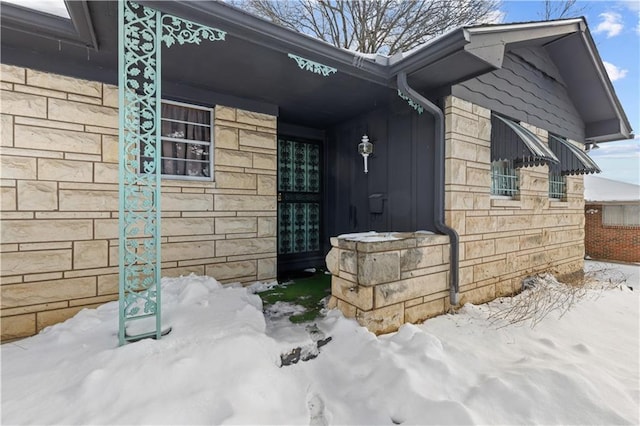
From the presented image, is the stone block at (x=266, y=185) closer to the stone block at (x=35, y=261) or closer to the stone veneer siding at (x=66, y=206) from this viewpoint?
the stone veneer siding at (x=66, y=206)

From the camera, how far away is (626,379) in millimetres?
2441

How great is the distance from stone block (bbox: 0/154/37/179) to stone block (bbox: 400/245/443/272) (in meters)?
4.11

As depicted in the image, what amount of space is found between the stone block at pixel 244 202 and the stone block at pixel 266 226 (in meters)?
0.17

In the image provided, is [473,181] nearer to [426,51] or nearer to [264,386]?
[426,51]

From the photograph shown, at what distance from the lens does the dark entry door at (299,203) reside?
5.39 metres

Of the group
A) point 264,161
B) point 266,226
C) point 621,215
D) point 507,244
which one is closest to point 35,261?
point 266,226

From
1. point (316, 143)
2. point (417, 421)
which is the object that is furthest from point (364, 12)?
point (417, 421)

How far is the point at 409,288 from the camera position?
328cm

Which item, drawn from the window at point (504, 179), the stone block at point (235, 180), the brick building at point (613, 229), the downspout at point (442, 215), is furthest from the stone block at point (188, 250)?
the brick building at point (613, 229)

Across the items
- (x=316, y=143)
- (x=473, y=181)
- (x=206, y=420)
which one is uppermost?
(x=316, y=143)

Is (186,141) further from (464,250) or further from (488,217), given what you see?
(488,217)

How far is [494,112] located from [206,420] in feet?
17.5

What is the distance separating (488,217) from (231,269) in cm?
402

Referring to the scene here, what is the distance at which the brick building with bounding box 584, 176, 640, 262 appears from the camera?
845 cm
